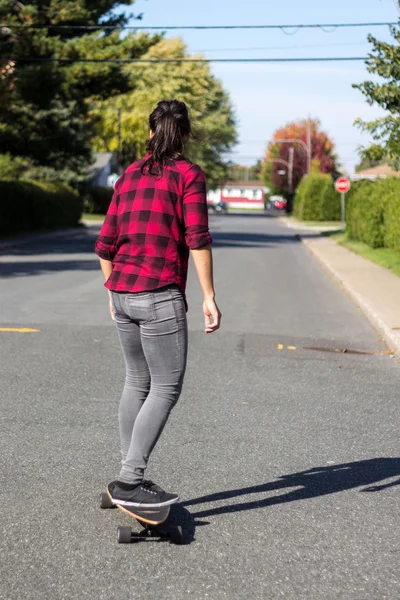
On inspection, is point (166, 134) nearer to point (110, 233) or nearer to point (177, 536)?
point (110, 233)

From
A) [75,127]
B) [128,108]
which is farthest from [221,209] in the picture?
[75,127]

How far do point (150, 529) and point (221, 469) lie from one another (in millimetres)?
1349

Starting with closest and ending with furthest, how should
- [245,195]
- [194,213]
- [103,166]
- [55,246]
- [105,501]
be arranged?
1. [194,213]
2. [105,501]
3. [55,246]
4. [103,166]
5. [245,195]

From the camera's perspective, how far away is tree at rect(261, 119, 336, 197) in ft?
367

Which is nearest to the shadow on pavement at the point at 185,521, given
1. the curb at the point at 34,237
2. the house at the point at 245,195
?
the curb at the point at 34,237

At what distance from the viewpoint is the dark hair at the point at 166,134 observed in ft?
14.6

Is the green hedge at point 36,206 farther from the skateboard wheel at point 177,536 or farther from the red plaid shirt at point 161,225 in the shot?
the skateboard wheel at point 177,536

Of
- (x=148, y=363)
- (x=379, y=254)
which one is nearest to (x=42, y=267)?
(x=379, y=254)

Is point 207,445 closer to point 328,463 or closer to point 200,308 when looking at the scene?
point 328,463

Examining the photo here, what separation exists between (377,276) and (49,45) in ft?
56.8

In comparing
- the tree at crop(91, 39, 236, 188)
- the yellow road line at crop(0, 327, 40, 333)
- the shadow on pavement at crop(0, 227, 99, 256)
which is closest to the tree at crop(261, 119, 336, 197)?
the tree at crop(91, 39, 236, 188)

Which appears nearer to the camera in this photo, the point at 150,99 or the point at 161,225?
the point at 161,225

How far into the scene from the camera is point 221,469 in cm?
578

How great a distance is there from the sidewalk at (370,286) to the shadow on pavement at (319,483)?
17.0 ft
